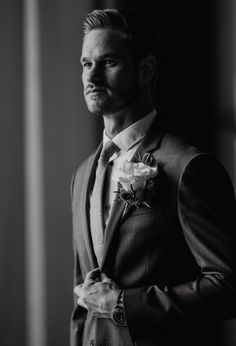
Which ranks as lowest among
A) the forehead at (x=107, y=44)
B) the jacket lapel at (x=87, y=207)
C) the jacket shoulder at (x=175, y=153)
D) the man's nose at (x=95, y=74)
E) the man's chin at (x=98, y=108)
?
the jacket lapel at (x=87, y=207)

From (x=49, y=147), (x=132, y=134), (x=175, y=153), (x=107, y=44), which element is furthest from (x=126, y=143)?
(x=49, y=147)

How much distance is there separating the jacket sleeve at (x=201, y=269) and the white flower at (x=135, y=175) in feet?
0.27

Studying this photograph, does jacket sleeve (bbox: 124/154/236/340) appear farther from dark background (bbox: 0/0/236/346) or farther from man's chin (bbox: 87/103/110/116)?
dark background (bbox: 0/0/236/346)

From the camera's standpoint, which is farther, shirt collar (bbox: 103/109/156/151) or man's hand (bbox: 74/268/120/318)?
shirt collar (bbox: 103/109/156/151)

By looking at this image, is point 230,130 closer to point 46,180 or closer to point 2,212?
point 46,180

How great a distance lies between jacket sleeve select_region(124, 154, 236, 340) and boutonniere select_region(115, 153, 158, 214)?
7cm

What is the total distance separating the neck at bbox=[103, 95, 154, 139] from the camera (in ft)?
4.95

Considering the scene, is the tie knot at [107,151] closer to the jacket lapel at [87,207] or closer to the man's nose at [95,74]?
the jacket lapel at [87,207]

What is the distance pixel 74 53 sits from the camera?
2.16 m

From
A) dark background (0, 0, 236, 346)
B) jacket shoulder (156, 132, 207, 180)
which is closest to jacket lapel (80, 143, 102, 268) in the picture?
jacket shoulder (156, 132, 207, 180)

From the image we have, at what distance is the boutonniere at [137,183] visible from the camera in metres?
1.38

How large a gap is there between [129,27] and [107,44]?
0.07 metres

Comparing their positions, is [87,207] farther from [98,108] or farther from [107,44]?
[107,44]

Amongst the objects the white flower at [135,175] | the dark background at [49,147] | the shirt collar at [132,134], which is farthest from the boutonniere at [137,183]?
the dark background at [49,147]
